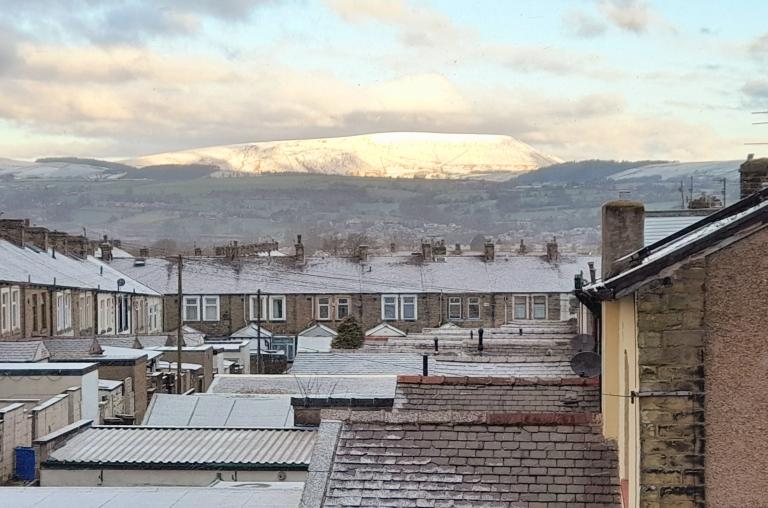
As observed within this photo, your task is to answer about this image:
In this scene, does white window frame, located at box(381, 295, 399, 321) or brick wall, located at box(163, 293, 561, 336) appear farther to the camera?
white window frame, located at box(381, 295, 399, 321)

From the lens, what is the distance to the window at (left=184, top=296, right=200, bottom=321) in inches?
2498

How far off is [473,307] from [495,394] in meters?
48.6

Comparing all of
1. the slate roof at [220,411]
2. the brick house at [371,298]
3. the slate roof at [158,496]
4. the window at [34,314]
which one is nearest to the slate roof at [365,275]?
the brick house at [371,298]

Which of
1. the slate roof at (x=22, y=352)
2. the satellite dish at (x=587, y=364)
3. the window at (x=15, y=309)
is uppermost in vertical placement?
the satellite dish at (x=587, y=364)

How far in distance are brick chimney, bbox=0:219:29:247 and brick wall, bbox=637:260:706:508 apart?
45.5m

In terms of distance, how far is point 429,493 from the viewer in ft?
33.0

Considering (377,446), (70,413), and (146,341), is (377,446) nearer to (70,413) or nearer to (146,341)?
(70,413)

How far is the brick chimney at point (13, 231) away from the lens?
49.8 metres

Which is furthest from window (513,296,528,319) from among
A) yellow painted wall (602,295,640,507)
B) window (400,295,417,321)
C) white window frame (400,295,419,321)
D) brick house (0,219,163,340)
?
yellow painted wall (602,295,640,507)

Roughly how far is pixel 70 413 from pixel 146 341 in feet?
72.2

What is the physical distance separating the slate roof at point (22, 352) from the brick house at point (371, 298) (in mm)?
31204

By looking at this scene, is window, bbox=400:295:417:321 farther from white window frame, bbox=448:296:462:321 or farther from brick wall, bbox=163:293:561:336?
white window frame, bbox=448:296:462:321

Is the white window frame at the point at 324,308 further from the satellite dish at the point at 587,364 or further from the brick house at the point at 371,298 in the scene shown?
the satellite dish at the point at 587,364

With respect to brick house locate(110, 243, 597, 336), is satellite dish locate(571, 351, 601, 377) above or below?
above
